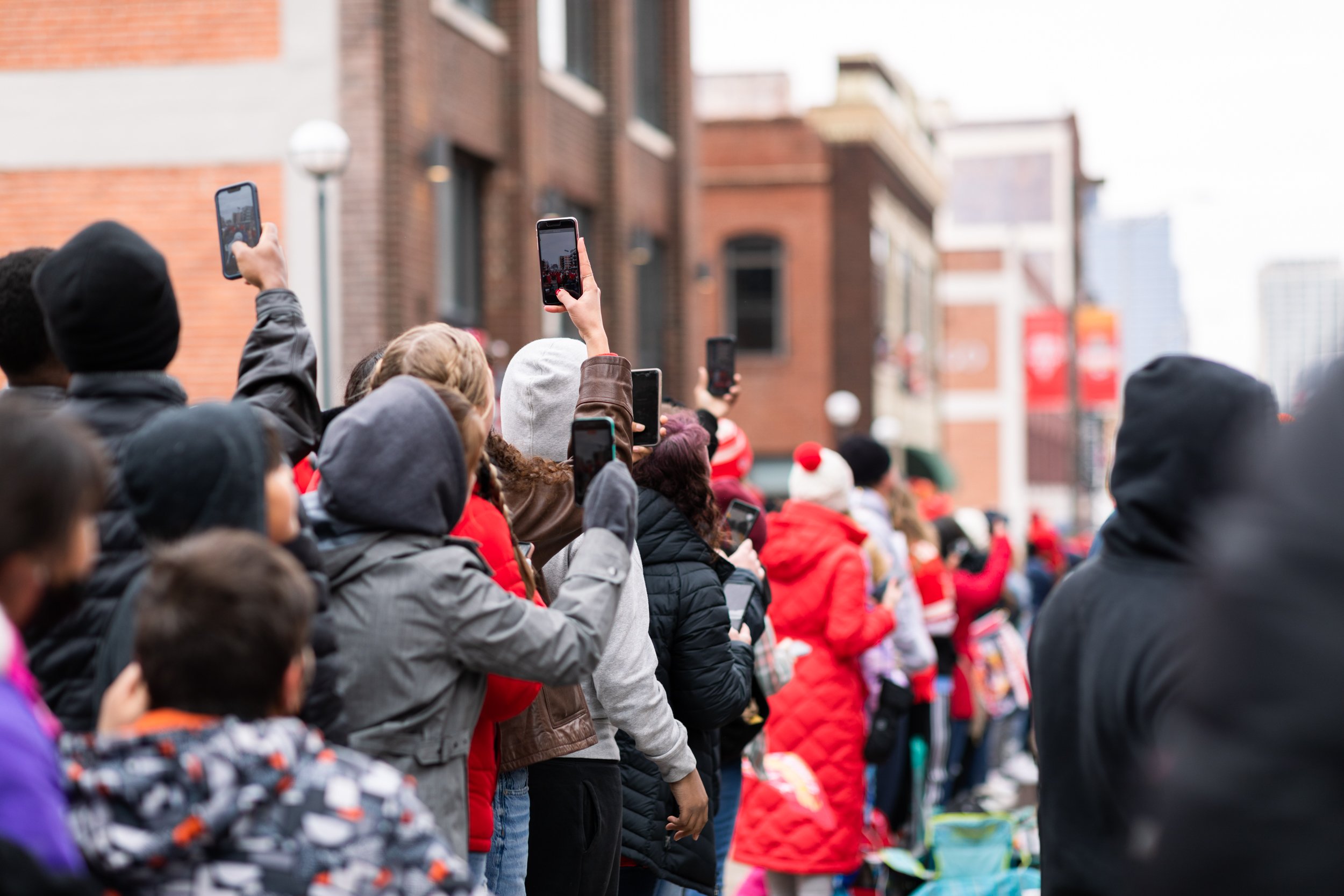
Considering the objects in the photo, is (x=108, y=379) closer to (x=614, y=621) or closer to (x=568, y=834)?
(x=614, y=621)

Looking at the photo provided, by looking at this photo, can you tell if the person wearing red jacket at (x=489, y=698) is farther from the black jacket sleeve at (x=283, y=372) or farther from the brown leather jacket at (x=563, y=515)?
the black jacket sleeve at (x=283, y=372)

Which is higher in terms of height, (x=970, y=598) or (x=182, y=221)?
(x=182, y=221)

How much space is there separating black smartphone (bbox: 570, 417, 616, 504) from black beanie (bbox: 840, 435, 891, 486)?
5357 millimetres

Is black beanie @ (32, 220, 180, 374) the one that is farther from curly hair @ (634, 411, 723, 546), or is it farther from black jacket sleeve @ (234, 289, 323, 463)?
curly hair @ (634, 411, 723, 546)

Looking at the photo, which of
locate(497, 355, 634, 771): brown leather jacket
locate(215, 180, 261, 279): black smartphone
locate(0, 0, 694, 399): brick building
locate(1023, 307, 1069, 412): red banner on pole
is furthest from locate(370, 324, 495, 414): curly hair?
locate(1023, 307, 1069, 412): red banner on pole

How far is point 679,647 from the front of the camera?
4695 mm

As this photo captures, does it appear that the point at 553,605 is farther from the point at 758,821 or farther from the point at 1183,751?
the point at 758,821

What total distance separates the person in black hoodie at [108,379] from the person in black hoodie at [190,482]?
0.04 metres

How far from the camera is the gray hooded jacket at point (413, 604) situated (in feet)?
10.4

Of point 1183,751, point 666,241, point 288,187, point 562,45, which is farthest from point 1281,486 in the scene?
point 666,241

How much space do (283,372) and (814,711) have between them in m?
3.99

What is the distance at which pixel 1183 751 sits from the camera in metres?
1.63

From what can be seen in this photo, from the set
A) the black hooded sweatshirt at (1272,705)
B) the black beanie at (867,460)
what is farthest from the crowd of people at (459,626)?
the black beanie at (867,460)

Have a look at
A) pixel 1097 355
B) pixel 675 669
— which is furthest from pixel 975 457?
pixel 675 669
